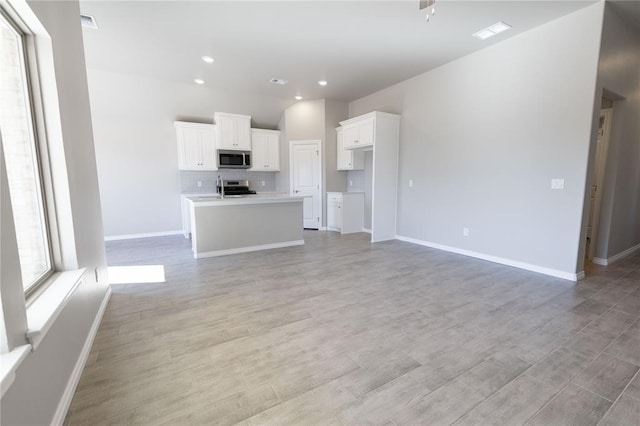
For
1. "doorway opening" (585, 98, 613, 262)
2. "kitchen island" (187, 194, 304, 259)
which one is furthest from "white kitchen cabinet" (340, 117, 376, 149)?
"doorway opening" (585, 98, 613, 262)

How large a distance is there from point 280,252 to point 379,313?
2433 mm

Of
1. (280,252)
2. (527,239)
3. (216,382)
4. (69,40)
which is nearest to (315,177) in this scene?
(280,252)

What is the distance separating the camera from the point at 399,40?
3.68 m

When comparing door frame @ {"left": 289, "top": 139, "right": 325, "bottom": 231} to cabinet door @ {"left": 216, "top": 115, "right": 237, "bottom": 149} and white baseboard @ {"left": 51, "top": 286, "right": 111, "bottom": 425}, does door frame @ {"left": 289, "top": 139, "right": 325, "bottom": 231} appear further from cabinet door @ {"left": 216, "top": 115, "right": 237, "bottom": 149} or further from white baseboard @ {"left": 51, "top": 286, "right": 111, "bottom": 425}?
white baseboard @ {"left": 51, "top": 286, "right": 111, "bottom": 425}

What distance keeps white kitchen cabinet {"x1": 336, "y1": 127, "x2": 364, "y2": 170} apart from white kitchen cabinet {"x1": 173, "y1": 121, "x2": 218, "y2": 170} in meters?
2.74

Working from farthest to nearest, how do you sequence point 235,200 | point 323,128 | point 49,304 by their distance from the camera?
point 323,128, point 235,200, point 49,304

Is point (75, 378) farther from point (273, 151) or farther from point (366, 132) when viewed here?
point (273, 151)

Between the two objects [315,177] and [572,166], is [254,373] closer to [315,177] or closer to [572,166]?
[572,166]

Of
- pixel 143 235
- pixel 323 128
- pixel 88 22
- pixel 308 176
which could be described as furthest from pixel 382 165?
pixel 143 235

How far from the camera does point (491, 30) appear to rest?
3.46 meters

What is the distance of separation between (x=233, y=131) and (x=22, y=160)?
472cm

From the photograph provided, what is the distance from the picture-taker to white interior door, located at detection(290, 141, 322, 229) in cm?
657

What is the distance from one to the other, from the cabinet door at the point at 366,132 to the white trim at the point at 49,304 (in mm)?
4567

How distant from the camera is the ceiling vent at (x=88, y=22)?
10.2 ft
